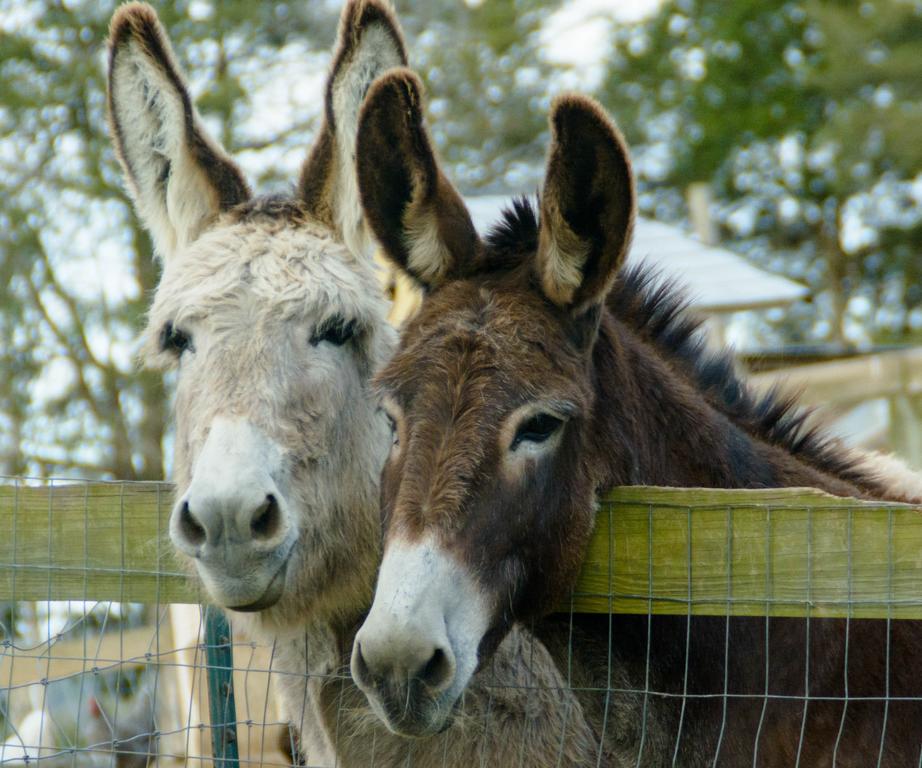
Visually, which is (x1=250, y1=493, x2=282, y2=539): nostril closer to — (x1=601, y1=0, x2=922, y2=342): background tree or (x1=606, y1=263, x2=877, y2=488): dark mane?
(x1=606, y1=263, x2=877, y2=488): dark mane

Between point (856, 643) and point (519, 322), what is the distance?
128cm

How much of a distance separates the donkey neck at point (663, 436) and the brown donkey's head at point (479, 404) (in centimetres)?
11

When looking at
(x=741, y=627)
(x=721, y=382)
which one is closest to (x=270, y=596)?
(x=741, y=627)

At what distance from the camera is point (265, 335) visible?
3264 mm

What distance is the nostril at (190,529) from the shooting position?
2867mm

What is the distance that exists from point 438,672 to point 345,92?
2.16 m

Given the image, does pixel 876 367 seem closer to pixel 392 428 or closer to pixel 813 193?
pixel 392 428

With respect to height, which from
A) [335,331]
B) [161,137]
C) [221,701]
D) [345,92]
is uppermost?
[345,92]

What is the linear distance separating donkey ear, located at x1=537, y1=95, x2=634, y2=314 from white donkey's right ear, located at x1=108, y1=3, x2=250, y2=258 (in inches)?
58.2

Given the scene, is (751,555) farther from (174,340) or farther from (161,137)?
(161,137)

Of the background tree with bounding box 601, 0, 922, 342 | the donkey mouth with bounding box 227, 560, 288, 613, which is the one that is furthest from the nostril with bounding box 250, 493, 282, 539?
the background tree with bounding box 601, 0, 922, 342

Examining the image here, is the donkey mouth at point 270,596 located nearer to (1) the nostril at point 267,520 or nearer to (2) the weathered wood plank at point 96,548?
(1) the nostril at point 267,520

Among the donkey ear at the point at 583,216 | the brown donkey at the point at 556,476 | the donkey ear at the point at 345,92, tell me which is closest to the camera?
the brown donkey at the point at 556,476

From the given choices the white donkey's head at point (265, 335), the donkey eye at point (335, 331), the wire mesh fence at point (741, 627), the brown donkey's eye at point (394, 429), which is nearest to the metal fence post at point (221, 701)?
the wire mesh fence at point (741, 627)
